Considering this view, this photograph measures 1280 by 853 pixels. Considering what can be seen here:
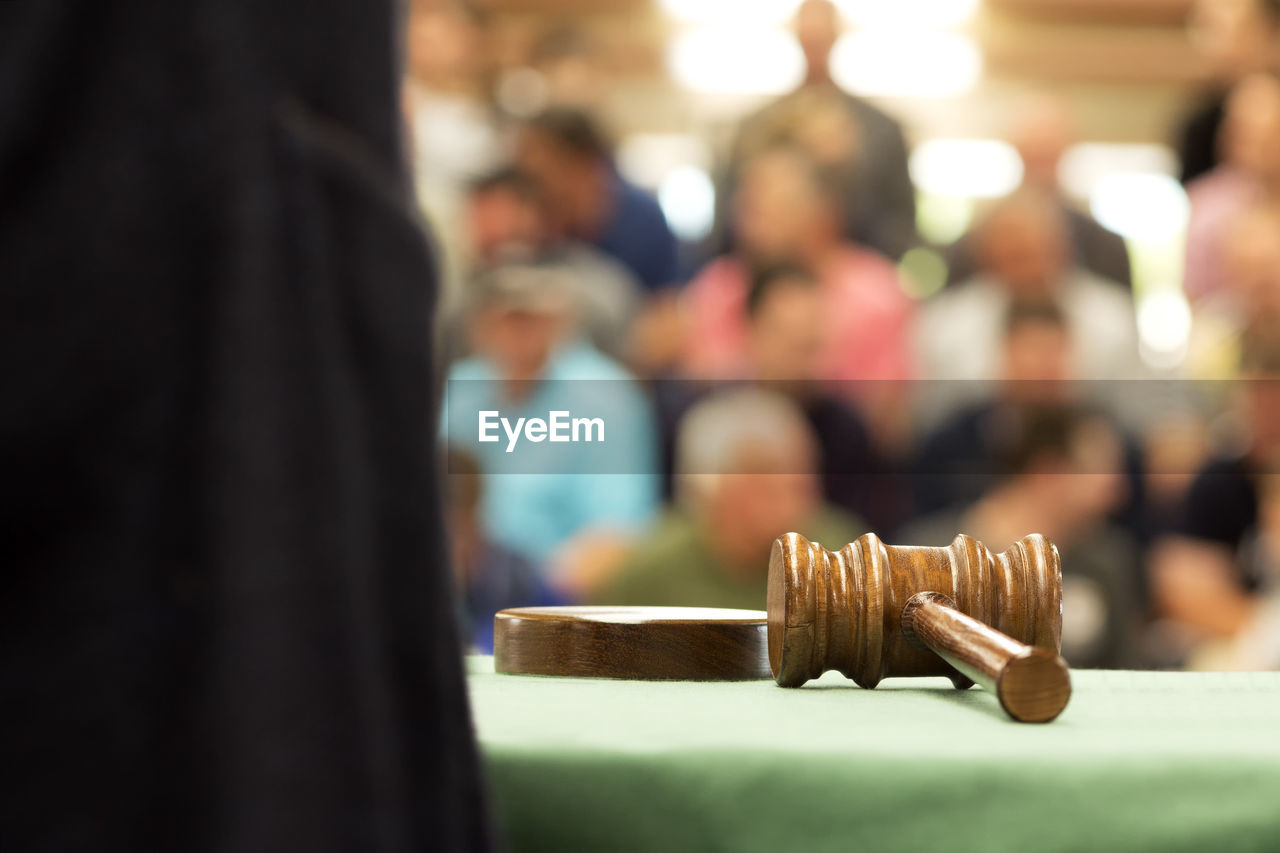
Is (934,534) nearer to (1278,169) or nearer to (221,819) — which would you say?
(1278,169)

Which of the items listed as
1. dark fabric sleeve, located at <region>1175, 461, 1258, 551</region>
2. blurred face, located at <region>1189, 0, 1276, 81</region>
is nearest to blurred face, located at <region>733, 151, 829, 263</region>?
dark fabric sleeve, located at <region>1175, 461, 1258, 551</region>

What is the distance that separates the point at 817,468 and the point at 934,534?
0.22 meters

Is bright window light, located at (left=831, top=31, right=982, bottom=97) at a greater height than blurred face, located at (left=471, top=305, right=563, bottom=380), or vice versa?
bright window light, located at (left=831, top=31, right=982, bottom=97)

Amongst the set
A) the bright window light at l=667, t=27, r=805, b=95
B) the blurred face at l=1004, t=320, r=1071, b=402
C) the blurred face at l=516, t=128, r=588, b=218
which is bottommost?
the blurred face at l=1004, t=320, r=1071, b=402

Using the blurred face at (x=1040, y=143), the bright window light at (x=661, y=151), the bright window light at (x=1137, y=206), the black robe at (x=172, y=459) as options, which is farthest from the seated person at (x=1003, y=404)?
the bright window light at (x=1137, y=206)

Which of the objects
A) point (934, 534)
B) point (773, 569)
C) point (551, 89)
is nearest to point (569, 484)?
point (934, 534)

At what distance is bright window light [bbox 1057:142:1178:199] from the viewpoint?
18.6 feet

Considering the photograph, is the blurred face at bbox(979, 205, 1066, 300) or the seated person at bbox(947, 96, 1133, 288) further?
the seated person at bbox(947, 96, 1133, 288)

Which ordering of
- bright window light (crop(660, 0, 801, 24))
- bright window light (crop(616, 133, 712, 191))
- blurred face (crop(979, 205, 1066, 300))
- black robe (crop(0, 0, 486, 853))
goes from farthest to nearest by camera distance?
1. bright window light (crop(616, 133, 712, 191))
2. bright window light (crop(660, 0, 801, 24))
3. blurred face (crop(979, 205, 1066, 300))
4. black robe (crop(0, 0, 486, 853))

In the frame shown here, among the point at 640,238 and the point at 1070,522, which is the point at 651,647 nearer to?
the point at 1070,522

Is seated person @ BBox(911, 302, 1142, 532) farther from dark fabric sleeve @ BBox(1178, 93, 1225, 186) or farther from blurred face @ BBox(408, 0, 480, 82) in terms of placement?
blurred face @ BBox(408, 0, 480, 82)

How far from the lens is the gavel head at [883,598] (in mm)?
616

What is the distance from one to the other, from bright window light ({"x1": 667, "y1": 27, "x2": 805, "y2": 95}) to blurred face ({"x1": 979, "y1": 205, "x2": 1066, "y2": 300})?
7.58 feet

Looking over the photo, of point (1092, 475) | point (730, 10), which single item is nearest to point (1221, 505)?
point (1092, 475)
